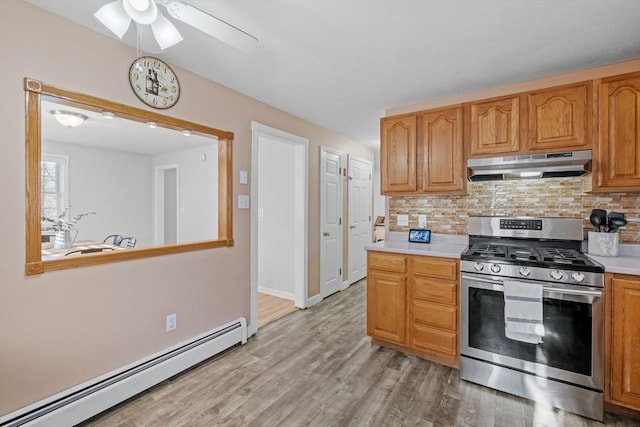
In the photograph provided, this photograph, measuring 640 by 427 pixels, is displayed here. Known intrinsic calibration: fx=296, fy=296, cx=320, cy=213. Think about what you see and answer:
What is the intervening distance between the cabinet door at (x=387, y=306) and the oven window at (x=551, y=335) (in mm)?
608

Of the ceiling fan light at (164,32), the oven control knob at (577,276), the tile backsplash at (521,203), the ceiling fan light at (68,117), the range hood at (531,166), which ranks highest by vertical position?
the ceiling fan light at (68,117)

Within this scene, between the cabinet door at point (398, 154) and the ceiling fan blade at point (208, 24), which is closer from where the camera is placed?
the ceiling fan blade at point (208, 24)

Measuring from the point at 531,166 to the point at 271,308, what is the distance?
10.2ft

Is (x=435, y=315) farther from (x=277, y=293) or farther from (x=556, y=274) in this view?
(x=277, y=293)

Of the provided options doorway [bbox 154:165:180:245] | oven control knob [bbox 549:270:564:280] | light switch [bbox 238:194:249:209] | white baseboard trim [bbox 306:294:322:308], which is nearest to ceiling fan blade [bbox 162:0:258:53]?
light switch [bbox 238:194:249:209]

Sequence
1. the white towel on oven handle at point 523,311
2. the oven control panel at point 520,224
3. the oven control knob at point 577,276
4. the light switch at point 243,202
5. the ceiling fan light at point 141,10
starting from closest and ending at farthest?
the ceiling fan light at point 141,10, the oven control knob at point 577,276, the white towel on oven handle at point 523,311, the oven control panel at point 520,224, the light switch at point 243,202

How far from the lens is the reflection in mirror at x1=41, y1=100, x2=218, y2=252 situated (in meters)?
4.76

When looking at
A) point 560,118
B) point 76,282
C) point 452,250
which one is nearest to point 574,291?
point 452,250

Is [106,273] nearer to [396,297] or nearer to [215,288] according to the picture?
[215,288]

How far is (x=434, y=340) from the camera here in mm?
2447

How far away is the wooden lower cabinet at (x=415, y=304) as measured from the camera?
2.38 meters

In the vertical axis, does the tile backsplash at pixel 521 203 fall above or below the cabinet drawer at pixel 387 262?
above

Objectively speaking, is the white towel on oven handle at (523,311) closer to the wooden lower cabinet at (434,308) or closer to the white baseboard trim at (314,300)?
the wooden lower cabinet at (434,308)

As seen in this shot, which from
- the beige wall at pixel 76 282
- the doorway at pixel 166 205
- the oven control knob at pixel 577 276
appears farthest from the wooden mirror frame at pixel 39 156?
the doorway at pixel 166 205
